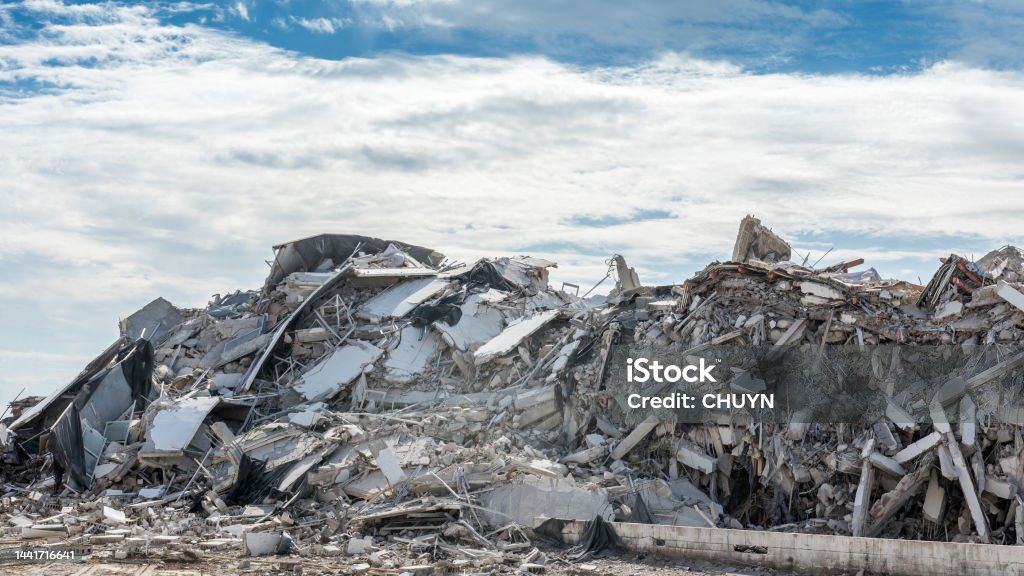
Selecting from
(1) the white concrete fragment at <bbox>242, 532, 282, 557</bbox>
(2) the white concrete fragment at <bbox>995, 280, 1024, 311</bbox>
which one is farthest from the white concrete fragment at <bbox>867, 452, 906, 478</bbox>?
(1) the white concrete fragment at <bbox>242, 532, 282, 557</bbox>

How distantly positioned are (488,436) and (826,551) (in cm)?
562

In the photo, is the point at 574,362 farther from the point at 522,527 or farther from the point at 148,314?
the point at 148,314

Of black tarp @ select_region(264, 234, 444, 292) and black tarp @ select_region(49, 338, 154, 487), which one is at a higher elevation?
black tarp @ select_region(264, 234, 444, 292)

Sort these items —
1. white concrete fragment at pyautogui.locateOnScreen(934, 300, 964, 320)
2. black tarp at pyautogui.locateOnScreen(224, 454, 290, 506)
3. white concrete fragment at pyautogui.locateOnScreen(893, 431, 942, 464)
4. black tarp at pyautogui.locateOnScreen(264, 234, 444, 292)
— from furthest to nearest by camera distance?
black tarp at pyautogui.locateOnScreen(264, 234, 444, 292) < black tarp at pyautogui.locateOnScreen(224, 454, 290, 506) < white concrete fragment at pyautogui.locateOnScreen(934, 300, 964, 320) < white concrete fragment at pyautogui.locateOnScreen(893, 431, 942, 464)

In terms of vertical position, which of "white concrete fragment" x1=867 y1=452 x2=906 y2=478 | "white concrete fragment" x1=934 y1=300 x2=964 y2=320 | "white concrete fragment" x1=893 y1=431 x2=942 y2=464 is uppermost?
"white concrete fragment" x1=934 y1=300 x2=964 y2=320

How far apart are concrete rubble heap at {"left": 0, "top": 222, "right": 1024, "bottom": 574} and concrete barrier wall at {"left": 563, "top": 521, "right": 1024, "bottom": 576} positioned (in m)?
1.12

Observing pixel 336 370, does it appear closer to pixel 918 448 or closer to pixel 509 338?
pixel 509 338

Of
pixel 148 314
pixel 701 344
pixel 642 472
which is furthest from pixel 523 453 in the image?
pixel 148 314

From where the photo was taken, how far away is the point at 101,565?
37.0 feet

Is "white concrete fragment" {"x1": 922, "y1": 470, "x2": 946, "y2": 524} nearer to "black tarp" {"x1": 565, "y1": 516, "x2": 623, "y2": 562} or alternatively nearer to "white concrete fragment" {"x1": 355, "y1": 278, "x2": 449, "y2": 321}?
"black tarp" {"x1": 565, "y1": 516, "x2": 623, "y2": 562}

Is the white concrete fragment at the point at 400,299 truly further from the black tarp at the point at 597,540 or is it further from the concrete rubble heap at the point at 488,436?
the black tarp at the point at 597,540

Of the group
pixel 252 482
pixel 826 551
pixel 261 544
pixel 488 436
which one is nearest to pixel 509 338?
pixel 488 436

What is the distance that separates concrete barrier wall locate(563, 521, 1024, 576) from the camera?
984 cm

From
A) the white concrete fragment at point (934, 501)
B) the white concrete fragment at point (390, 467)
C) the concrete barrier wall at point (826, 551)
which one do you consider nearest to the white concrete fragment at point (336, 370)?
the white concrete fragment at point (390, 467)
